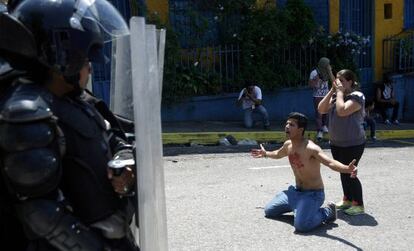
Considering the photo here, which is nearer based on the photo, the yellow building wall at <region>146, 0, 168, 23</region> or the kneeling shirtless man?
the kneeling shirtless man

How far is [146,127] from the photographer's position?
206cm

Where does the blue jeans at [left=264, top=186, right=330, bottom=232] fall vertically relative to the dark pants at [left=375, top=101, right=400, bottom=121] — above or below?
above

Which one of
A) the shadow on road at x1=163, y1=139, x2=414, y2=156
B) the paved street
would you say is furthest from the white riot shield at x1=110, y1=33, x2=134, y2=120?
the shadow on road at x1=163, y1=139, x2=414, y2=156

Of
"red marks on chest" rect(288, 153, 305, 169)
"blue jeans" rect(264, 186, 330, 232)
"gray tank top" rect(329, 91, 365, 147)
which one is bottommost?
"blue jeans" rect(264, 186, 330, 232)

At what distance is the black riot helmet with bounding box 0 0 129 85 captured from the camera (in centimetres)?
198

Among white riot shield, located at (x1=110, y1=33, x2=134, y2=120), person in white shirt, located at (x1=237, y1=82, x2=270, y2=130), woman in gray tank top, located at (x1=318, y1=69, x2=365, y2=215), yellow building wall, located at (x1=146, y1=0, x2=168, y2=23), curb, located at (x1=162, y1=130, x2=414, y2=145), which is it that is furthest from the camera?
yellow building wall, located at (x1=146, y1=0, x2=168, y2=23)

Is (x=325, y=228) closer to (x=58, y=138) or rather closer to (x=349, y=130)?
(x=349, y=130)

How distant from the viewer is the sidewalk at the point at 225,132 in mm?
10852

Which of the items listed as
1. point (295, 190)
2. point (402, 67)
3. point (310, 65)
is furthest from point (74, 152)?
point (402, 67)

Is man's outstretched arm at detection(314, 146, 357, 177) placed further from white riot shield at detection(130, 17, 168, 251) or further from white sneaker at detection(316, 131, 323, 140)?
white sneaker at detection(316, 131, 323, 140)

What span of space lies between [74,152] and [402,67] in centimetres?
1509

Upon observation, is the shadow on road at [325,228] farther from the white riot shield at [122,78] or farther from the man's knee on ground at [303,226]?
the white riot shield at [122,78]

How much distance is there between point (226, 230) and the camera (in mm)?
5461

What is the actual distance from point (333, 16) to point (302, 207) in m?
10.5
